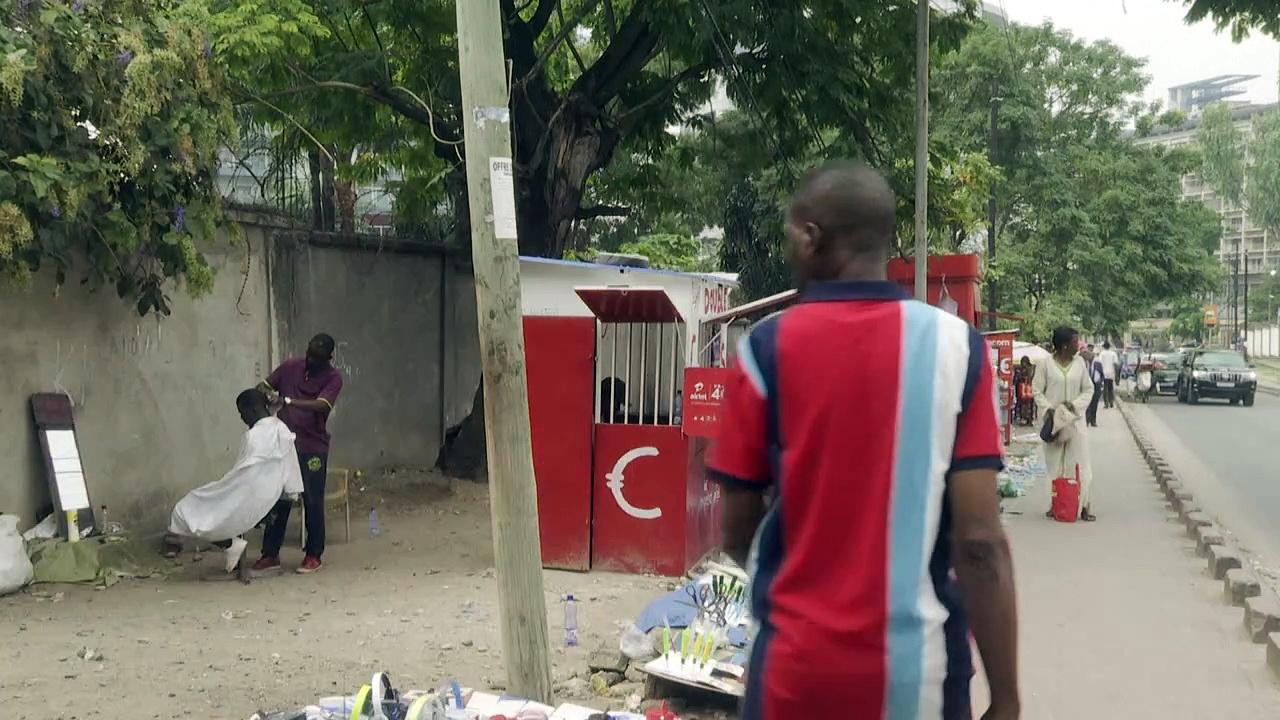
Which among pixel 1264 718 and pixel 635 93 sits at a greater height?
pixel 635 93

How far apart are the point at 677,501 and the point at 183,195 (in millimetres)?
4107

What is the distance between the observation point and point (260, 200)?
35.0 ft

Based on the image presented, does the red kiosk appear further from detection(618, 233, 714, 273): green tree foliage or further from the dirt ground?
detection(618, 233, 714, 273): green tree foliage

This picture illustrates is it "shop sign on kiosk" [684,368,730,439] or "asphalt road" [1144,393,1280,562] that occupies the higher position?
"shop sign on kiosk" [684,368,730,439]

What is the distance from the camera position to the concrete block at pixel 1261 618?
6.77 metres

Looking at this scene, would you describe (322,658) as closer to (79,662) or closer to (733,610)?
(79,662)

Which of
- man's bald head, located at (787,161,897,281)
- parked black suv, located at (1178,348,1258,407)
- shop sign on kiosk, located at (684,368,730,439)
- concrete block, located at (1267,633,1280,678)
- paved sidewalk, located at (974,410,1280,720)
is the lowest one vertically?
paved sidewalk, located at (974,410,1280,720)

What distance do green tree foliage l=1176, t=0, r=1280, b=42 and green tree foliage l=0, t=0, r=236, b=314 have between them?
8.60 meters

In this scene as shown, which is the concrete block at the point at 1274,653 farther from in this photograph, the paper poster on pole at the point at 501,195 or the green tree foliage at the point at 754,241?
the green tree foliage at the point at 754,241

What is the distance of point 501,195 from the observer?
15.9 feet

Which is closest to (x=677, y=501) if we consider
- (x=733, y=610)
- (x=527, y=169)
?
(x=733, y=610)

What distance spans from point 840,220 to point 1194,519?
10007 millimetres

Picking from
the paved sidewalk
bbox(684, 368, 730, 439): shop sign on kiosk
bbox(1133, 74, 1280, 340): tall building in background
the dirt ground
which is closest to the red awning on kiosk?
bbox(684, 368, 730, 439): shop sign on kiosk

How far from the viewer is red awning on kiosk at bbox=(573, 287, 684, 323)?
25.4ft
